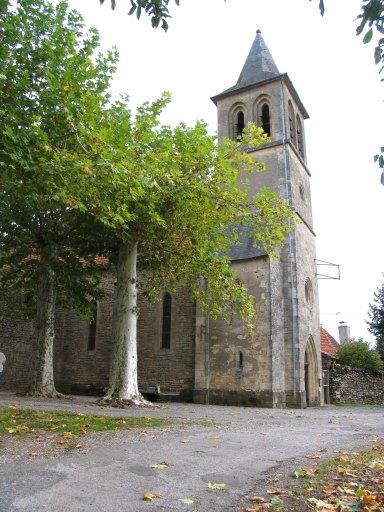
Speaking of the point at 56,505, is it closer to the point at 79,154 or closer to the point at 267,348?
the point at 79,154

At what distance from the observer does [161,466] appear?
582 centimetres

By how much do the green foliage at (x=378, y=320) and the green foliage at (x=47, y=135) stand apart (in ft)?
67.7

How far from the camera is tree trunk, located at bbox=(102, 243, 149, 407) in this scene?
1466 cm

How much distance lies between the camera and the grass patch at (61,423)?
25.9 ft

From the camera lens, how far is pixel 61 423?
8734mm

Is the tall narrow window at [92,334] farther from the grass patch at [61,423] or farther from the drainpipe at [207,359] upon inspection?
the grass patch at [61,423]

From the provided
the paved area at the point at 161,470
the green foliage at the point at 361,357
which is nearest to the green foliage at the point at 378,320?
the green foliage at the point at 361,357

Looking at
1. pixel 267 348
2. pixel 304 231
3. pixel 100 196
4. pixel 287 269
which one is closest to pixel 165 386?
pixel 267 348

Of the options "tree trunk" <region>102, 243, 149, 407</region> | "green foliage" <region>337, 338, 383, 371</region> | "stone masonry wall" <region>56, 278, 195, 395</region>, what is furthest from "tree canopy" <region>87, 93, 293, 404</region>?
"green foliage" <region>337, 338, 383, 371</region>

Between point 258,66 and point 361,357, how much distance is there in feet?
57.3

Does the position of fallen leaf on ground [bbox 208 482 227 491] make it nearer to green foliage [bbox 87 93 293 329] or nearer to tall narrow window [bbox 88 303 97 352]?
green foliage [bbox 87 93 293 329]

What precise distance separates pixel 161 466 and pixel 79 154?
591 centimetres

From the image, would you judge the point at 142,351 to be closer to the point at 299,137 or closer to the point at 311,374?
the point at 311,374

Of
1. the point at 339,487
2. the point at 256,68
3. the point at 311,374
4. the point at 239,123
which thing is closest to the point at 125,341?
the point at 311,374
